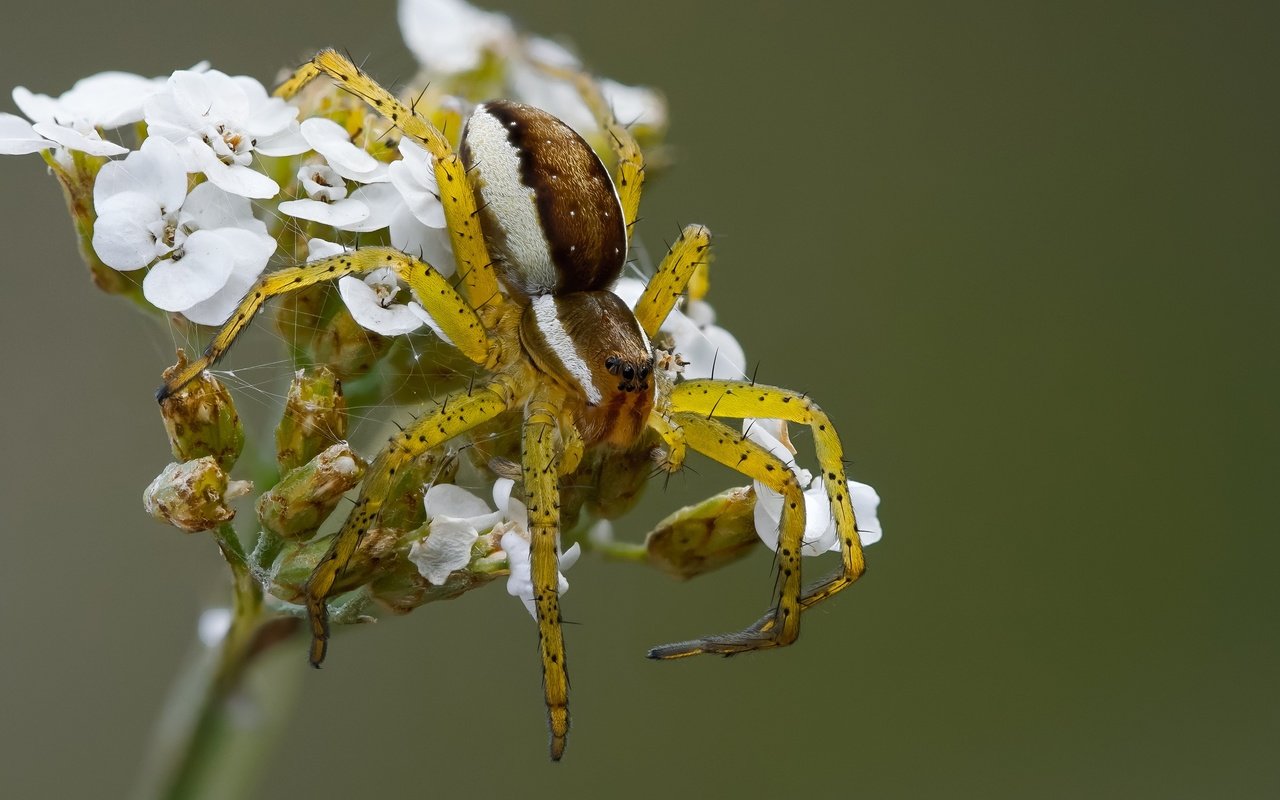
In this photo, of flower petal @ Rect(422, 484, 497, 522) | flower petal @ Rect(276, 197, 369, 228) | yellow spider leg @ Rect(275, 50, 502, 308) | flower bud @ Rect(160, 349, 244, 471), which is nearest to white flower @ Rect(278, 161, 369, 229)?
flower petal @ Rect(276, 197, 369, 228)

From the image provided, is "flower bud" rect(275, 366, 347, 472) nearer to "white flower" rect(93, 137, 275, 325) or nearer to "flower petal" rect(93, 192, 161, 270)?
"white flower" rect(93, 137, 275, 325)

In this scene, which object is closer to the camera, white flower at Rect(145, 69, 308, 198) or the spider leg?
white flower at Rect(145, 69, 308, 198)

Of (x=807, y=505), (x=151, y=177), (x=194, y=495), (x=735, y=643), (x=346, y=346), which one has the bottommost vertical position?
(x=735, y=643)

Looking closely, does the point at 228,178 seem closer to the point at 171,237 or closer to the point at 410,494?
the point at 171,237

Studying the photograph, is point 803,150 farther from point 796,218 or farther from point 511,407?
point 511,407

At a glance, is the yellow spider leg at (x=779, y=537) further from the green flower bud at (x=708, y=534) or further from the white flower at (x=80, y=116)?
the white flower at (x=80, y=116)

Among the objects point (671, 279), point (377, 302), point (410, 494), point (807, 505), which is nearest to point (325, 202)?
point (377, 302)
